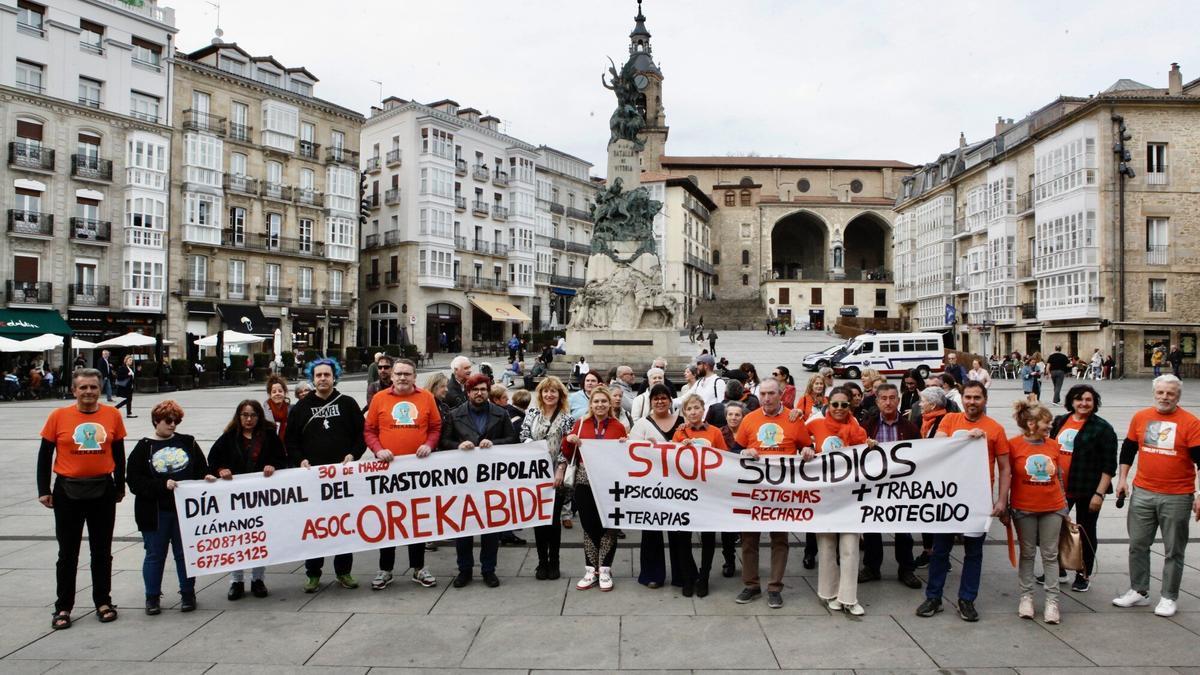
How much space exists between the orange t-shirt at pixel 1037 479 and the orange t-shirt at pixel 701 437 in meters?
2.27

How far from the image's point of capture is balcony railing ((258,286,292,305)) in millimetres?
44519

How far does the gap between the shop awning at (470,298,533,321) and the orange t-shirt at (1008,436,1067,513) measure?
2046 inches

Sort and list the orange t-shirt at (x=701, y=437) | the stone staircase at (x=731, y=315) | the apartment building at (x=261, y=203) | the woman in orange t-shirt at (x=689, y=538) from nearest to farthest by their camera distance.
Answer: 1. the woman in orange t-shirt at (x=689, y=538)
2. the orange t-shirt at (x=701, y=437)
3. the apartment building at (x=261, y=203)
4. the stone staircase at (x=731, y=315)

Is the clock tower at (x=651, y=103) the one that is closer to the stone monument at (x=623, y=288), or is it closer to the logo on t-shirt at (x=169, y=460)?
the stone monument at (x=623, y=288)

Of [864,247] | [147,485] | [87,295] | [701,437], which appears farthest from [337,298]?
[864,247]

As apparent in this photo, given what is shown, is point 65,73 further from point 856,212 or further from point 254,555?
point 856,212

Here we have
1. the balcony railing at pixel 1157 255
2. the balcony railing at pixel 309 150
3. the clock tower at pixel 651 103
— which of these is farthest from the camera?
the clock tower at pixel 651 103

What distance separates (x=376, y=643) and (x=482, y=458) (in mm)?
1841

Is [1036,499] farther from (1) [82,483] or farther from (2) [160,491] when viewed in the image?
(1) [82,483]

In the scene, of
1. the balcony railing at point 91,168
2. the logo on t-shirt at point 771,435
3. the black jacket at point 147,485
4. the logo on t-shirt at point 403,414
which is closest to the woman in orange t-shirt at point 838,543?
Result: the logo on t-shirt at point 771,435

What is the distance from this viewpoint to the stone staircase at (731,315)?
75.6 metres

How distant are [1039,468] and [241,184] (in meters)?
46.4

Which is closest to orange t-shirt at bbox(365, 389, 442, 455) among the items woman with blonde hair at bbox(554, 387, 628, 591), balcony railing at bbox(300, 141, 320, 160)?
woman with blonde hair at bbox(554, 387, 628, 591)

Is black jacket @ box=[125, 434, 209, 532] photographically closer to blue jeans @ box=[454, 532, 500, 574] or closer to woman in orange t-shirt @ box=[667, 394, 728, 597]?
blue jeans @ box=[454, 532, 500, 574]
